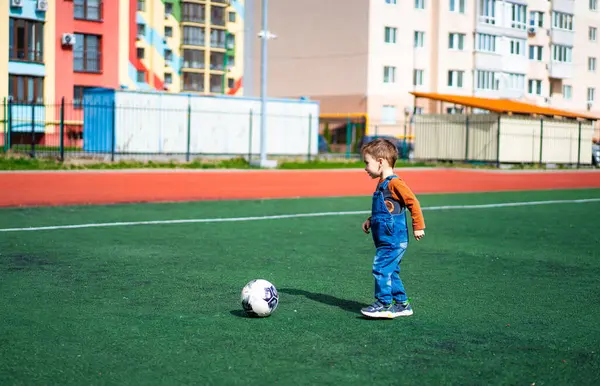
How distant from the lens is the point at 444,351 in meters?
4.73

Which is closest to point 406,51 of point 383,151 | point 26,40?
point 26,40

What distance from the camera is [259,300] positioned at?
552 centimetres

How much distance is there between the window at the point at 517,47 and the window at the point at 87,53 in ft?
105

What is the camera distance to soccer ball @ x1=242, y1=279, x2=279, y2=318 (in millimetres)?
5520

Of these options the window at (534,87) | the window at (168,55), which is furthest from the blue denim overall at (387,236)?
the window at (168,55)

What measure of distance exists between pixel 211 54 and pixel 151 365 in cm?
7821

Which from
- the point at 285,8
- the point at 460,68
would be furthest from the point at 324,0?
the point at 460,68

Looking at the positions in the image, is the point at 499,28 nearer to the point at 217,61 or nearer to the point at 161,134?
the point at 217,61

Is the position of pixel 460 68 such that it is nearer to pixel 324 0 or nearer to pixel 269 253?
pixel 324 0

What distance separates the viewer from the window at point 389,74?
54500 mm

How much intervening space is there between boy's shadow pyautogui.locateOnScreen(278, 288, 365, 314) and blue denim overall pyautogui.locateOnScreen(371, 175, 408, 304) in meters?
0.39

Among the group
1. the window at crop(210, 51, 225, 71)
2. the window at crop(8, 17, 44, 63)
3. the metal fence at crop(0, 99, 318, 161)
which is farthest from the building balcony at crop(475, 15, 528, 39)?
the window at crop(8, 17, 44, 63)

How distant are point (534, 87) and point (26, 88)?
39.5m

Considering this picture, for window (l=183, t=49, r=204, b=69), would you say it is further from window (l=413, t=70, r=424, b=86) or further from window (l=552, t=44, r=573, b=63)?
window (l=552, t=44, r=573, b=63)
